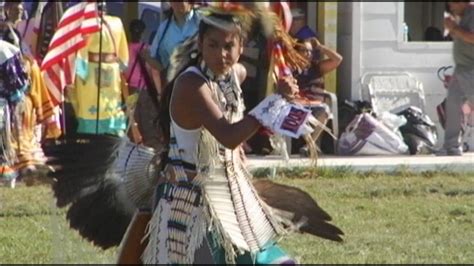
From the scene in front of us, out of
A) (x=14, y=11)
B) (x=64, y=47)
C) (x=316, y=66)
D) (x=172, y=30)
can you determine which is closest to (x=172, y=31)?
(x=172, y=30)

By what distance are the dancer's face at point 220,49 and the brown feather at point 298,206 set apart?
2.13ft

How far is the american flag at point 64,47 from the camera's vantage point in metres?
11.4

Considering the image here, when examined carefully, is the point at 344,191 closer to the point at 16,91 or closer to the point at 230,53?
the point at 16,91

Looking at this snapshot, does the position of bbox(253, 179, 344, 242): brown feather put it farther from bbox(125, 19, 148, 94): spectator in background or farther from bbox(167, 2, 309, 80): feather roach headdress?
bbox(125, 19, 148, 94): spectator in background

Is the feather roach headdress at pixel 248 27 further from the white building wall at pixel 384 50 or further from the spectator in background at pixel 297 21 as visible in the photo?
the white building wall at pixel 384 50

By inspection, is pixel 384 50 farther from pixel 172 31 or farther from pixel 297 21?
pixel 172 31

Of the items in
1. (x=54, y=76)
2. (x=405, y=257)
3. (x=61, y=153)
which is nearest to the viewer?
(x=61, y=153)

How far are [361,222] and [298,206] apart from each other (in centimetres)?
319

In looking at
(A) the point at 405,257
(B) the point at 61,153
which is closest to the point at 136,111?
(B) the point at 61,153

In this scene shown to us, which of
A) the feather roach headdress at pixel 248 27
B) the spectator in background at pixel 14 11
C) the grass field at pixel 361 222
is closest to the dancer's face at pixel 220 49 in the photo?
the feather roach headdress at pixel 248 27

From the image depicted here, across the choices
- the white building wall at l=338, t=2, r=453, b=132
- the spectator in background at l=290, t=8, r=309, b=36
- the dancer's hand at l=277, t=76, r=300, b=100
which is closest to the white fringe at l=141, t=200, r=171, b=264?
the dancer's hand at l=277, t=76, r=300, b=100

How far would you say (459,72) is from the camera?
12594 mm

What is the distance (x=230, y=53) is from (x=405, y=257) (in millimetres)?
2781

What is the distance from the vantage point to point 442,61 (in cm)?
1427
